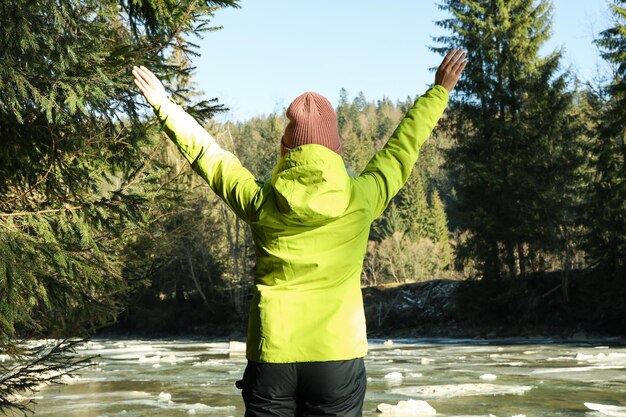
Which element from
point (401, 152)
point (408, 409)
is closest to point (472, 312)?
point (408, 409)

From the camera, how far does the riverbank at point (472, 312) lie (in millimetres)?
26881

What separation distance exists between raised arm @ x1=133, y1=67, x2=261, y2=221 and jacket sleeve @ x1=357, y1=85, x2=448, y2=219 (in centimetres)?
37

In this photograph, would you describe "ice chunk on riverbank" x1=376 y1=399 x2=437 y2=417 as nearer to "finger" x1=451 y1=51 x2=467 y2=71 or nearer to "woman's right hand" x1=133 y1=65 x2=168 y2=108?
"finger" x1=451 y1=51 x2=467 y2=71

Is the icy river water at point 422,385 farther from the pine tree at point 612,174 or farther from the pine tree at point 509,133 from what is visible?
the pine tree at point 509,133

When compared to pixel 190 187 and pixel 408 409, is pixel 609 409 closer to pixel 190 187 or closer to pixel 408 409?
pixel 408 409

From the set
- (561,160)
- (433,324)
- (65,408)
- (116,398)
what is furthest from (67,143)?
(433,324)

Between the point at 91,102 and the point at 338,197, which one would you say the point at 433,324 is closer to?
the point at 91,102

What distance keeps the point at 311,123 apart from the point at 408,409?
7.31 m

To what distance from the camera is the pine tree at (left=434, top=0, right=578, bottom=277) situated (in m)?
28.5

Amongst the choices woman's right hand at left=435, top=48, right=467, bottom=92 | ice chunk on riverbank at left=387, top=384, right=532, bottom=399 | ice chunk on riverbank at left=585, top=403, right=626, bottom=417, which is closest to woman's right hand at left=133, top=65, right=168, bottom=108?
woman's right hand at left=435, top=48, right=467, bottom=92

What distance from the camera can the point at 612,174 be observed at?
2550cm

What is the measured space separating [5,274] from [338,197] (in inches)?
111

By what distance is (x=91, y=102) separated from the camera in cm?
558

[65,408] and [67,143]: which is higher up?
[67,143]
